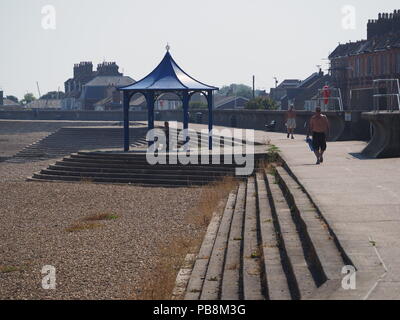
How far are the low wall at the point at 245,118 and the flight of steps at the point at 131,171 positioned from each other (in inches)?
234

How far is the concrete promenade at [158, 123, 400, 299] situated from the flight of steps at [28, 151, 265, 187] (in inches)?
125

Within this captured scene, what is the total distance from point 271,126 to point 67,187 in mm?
17887

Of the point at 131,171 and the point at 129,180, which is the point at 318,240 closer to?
the point at 129,180

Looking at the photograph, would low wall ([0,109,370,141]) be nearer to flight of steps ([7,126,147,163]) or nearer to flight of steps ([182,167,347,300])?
flight of steps ([7,126,147,163])

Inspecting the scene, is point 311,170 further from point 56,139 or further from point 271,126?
point 56,139

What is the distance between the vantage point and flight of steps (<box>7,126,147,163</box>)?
49250mm

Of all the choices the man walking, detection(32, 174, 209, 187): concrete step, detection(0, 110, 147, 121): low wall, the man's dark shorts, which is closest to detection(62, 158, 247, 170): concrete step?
detection(32, 174, 209, 187): concrete step

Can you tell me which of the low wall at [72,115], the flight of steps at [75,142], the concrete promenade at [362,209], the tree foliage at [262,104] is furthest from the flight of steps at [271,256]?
the low wall at [72,115]

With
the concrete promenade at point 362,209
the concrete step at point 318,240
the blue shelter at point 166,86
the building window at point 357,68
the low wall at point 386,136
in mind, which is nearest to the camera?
the concrete promenade at point 362,209

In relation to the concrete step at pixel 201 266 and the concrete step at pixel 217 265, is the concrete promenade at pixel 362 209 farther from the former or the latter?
the concrete step at pixel 201 266

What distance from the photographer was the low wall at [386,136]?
66.1 ft

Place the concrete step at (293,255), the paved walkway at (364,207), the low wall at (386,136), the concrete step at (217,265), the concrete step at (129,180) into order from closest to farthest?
1. the paved walkway at (364,207)
2. the concrete step at (293,255)
3. the concrete step at (217,265)
4. the low wall at (386,136)
5. the concrete step at (129,180)
